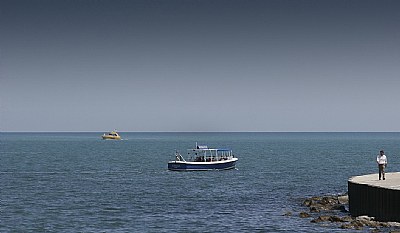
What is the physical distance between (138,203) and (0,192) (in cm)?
1975

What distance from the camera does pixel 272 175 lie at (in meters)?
104

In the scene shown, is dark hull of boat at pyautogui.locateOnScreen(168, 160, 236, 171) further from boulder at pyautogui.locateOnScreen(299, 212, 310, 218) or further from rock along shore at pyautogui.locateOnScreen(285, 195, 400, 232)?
boulder at pyautogui.locateOnScreen(299, 212, 310, 218)

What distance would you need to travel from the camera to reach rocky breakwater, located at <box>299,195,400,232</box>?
4629 cm

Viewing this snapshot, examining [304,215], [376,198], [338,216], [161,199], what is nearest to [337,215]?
[338,216]

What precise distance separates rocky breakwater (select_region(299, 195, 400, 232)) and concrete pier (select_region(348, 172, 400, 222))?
0.64m

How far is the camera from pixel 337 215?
182 feet

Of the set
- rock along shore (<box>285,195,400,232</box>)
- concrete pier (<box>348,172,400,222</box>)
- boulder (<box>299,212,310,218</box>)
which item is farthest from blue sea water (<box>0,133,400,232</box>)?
concrete pier (<box>348,172,400,222</box>)

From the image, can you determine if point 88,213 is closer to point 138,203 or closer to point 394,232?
point 138,203

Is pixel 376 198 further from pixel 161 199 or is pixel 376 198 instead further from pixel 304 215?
pixel 161 199

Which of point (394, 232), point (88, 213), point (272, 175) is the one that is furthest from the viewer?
point (272, 175)

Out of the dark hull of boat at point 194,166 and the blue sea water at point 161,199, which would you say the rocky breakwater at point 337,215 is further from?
the dark hull of boat at point 194,166

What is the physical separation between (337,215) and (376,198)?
26.7 ft

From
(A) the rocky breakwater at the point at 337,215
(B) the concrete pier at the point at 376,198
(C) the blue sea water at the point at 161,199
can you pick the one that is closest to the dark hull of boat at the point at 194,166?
(C) the blue sea water at the point at 161,199

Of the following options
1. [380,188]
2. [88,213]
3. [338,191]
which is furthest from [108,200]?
[380,188]
